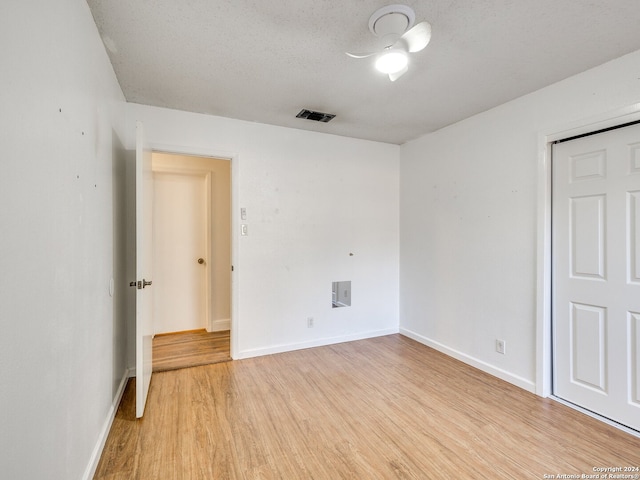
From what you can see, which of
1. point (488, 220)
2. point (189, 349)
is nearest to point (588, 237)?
point (488, 220)

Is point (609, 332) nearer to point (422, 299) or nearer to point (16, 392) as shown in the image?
point (422, 299)

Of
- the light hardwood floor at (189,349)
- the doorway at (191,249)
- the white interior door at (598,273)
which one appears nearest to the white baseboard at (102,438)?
the light hardwood floor at (189,349)

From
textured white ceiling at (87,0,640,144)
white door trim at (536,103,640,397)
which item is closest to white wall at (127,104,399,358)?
textured white ceiling at (87,0,640,144)

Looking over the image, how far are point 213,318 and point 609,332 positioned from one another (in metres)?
4.04

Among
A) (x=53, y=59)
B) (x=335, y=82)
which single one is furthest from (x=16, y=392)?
(x=335, y=82)

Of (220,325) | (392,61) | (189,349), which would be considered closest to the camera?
(392,61)

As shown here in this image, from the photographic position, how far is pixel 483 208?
3014 millimetres

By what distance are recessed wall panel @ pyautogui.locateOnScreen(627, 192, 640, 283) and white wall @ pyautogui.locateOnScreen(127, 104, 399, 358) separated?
2284 millimetres

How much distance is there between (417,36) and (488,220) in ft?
6.36

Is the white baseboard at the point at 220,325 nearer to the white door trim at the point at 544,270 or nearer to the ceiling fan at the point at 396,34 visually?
the white door trim at the point at 544,270

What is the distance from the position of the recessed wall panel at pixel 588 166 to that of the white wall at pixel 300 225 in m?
1.98

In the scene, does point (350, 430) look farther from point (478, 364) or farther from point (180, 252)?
point (180, 252)

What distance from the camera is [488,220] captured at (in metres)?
2.97

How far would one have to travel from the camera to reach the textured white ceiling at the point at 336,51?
166cm
